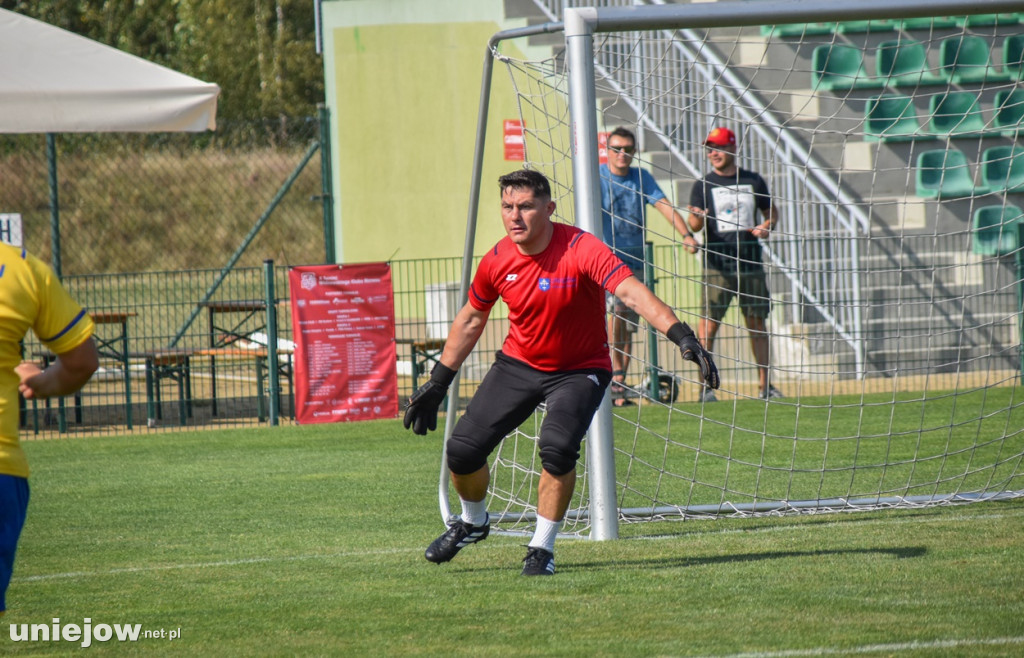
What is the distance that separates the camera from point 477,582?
19.3ft

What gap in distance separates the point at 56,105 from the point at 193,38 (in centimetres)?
2975

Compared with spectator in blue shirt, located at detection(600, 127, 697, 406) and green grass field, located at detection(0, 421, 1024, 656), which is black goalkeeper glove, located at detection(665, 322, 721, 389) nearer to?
green grass field, located at detection(0, 421, 1024, 656)

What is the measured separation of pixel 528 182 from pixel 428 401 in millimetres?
1174

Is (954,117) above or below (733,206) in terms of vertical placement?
above

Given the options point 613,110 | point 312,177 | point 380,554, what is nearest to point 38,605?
point 380,554

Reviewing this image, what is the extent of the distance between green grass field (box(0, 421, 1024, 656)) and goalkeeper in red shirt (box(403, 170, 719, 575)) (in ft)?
1.11

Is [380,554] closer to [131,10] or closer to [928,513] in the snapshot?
[928,513]

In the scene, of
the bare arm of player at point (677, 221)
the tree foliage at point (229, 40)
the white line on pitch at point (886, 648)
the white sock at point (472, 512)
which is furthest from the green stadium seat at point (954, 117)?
the tree foliage at point (229, 40)

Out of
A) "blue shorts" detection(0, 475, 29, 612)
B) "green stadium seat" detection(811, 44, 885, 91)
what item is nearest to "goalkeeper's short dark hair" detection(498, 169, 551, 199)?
"blue shorts" detection(0, 475, 29, 612)

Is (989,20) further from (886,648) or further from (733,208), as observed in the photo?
(886,648)

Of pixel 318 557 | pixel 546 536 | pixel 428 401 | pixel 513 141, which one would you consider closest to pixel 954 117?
pixel 513 141

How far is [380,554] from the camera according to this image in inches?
259

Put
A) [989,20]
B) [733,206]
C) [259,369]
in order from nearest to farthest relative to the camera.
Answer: [733,206] → [259,369] → [989,20]

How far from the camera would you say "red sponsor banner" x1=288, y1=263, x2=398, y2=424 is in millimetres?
12117
